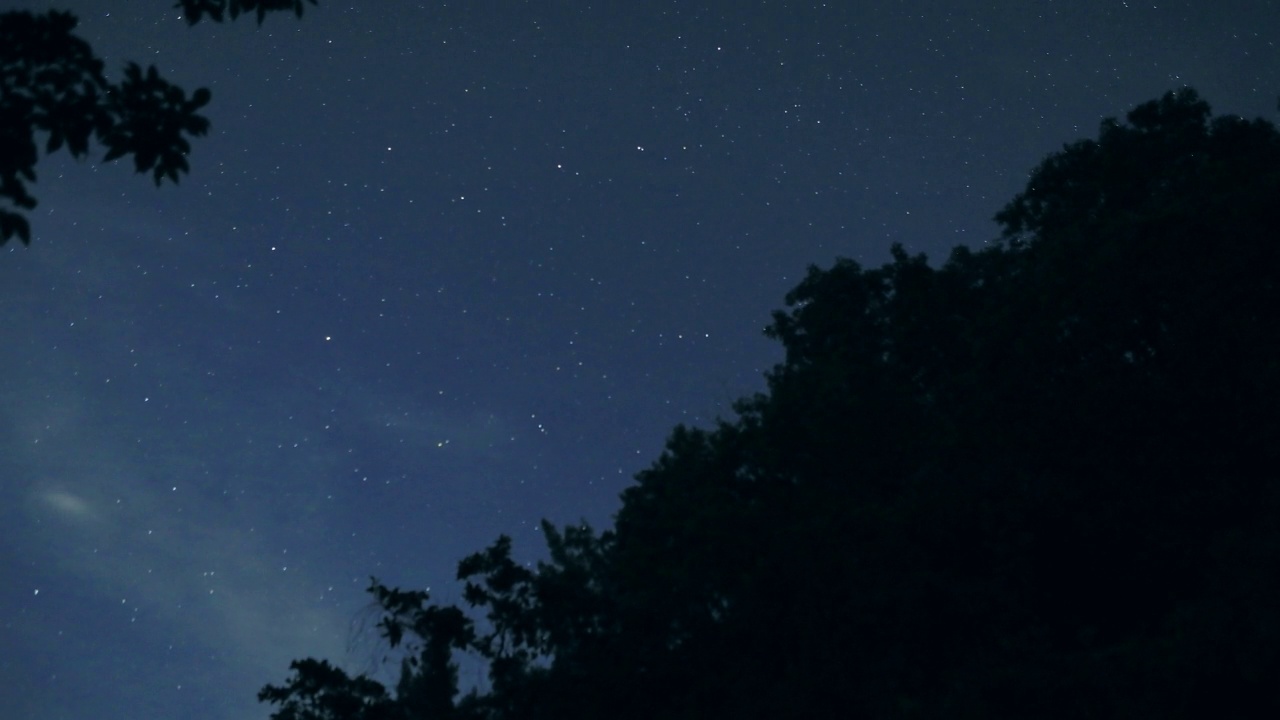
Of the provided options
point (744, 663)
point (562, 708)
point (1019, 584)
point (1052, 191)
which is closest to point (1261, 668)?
point (1019, 584)

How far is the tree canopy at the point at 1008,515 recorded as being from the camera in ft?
39.7

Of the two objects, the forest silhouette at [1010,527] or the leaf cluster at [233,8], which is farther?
the forest silhouette at [1010,527]

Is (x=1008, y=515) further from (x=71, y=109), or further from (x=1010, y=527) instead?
(x=71, y=109)

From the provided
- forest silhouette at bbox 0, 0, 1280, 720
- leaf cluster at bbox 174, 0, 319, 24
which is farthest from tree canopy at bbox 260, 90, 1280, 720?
leaf cluster at bbox 174, 0, 319, 24

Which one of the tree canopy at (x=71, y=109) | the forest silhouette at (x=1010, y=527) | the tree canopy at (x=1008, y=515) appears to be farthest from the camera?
the tree canopy at (x=1008, y=515)

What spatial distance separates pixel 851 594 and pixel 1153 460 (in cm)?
384

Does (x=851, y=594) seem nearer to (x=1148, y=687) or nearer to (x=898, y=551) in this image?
(x=898, y=551)

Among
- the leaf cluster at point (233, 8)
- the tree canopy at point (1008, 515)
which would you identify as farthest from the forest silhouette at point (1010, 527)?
the leaf cluster at point (233, 8)

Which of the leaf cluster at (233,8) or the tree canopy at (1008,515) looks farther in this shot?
the tree canopy at (1008,515)

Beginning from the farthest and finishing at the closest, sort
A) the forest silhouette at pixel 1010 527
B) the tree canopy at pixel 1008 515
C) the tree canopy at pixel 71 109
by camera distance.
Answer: the tree canopy at pixel 1008 515 → the forest silhouette at pixel 1010 527 → the tree canopy at pixel 71 109

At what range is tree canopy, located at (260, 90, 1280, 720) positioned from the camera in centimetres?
1209

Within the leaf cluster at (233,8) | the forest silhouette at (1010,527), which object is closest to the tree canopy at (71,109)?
the leaf cluster at (233,8)

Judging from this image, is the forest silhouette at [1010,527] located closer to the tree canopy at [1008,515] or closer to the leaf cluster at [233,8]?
the tree canopy at [1008,515]

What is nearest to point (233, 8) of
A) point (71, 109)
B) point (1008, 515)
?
point (71, 109)
